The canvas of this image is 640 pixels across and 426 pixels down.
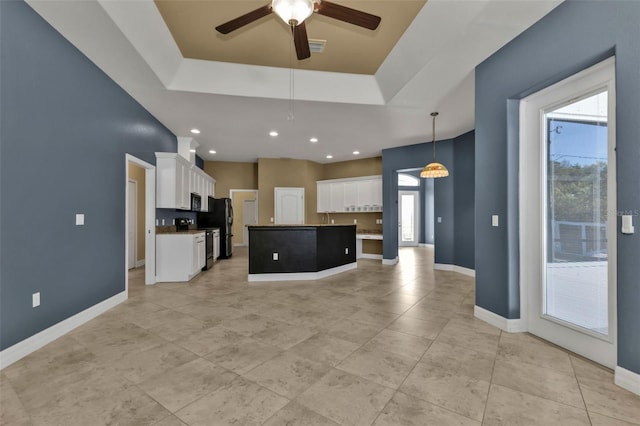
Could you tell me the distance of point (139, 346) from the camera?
8.36ft

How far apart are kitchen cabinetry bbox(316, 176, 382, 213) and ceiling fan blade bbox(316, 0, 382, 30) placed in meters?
6.05

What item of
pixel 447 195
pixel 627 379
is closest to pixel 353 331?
pixel 627 379

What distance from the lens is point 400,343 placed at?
2.60 meters

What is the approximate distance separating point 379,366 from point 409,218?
990 centimetres

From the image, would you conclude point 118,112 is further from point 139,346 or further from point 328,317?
point 328,317

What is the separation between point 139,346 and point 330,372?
1807 millimetres

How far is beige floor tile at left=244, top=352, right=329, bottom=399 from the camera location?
75.1 inches

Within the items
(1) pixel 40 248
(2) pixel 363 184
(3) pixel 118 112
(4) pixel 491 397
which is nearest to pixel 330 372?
(4) pixel 491 397

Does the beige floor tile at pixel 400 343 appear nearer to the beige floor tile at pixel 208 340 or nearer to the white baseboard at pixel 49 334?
the beige floor tile at pixel 208 340

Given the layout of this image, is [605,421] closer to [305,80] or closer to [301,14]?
[301,14]

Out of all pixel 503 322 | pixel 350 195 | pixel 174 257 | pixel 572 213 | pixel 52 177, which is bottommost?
pixel 503 322

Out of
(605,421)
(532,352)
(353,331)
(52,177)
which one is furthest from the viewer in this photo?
(353,331)

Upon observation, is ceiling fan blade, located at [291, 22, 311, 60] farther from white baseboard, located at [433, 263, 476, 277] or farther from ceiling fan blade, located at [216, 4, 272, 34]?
white baseboard, located at [433, 263, 476, 277]

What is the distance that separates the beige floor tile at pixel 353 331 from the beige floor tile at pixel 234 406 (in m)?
1.06
